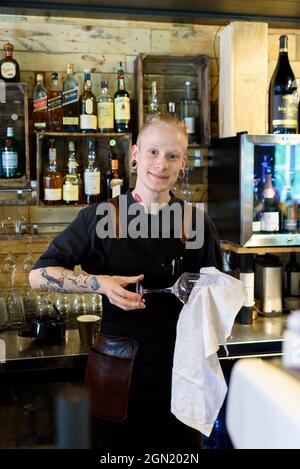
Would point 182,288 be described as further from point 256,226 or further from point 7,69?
point 7,69

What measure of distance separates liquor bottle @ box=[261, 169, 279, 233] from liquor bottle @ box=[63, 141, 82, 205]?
919mm

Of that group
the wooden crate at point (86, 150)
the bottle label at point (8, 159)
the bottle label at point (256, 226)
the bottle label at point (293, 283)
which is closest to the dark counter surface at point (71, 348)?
the bottle label at point (293, 283)

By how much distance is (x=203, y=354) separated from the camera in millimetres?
1410

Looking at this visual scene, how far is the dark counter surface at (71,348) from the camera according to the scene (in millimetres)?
2146

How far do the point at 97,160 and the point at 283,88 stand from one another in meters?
1.05

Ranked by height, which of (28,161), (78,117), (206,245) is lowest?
(206,245)

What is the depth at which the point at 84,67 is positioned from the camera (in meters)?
2.71

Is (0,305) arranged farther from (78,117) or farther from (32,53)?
(32,53)

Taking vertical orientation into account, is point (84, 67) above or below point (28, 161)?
above

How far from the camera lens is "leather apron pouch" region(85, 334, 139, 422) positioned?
158 cm

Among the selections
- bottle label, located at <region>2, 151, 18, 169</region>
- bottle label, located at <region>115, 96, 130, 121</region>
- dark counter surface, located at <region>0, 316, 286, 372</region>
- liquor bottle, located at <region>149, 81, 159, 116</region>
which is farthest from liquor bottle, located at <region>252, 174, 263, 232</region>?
bottle label, located at <region>2, 151, 18, 169</region>

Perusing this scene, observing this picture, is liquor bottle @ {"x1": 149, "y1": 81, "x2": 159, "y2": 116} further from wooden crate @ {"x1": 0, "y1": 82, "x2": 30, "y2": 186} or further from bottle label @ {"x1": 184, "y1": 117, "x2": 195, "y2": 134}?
wooden crate @ {"x1": 0, "y1": 82, "x2": 30, "y2": 186}
